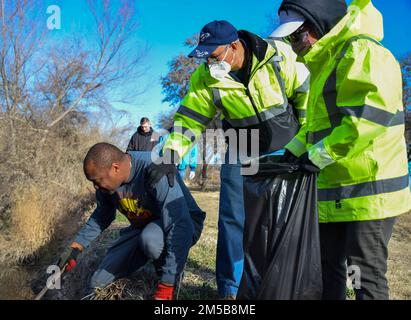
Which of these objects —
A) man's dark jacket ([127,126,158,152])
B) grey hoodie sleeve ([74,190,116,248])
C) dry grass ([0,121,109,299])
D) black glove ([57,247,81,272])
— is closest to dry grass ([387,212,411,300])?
grey hoodie sleeve ([74,190,116,248])

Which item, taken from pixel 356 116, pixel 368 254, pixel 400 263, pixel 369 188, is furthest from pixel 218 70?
pixel 400 263

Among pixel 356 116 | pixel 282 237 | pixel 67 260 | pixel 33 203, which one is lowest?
pixel 67 260

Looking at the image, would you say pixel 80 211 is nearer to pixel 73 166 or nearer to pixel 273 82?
pixel 73 166

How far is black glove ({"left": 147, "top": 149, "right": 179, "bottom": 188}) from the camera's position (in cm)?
292

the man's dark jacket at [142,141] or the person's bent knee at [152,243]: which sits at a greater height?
the man's dark jacket at [142,141]

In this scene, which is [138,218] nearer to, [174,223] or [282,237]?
[174,223]

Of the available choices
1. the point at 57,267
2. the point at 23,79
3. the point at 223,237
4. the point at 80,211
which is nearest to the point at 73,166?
the point at 80,211

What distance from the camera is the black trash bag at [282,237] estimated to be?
190 cm

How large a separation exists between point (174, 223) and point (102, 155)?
2.51ft

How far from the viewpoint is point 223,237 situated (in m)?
3.04

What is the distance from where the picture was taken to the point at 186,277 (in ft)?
12.0

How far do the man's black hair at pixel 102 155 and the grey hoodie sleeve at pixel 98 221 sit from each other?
58cm

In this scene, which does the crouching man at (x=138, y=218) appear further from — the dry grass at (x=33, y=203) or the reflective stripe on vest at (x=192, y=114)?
the dry grass at (x=33, y=203)

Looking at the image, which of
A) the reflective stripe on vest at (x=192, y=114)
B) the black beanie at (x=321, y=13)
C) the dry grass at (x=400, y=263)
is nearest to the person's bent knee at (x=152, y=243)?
the reflective stripe on vest at (x=192, y=114)
